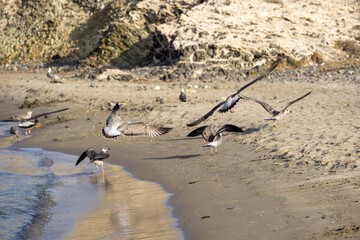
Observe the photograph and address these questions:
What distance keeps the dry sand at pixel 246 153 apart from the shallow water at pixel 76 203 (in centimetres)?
41

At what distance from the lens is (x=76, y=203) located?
30.6 feet

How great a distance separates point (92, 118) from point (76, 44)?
23274 mm

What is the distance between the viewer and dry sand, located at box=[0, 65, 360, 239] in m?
6.96

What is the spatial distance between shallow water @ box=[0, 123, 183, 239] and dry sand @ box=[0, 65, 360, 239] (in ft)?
1.33

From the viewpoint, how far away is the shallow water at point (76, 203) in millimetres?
7504

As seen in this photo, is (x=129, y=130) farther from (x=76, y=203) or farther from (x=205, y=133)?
(x=76, y=203)

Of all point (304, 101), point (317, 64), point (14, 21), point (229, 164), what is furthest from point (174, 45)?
point (14, 21)

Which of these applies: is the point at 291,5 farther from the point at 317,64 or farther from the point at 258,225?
the point at 258,225

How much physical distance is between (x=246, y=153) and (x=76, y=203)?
13.1ft

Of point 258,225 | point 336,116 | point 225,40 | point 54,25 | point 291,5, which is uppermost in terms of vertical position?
point 54,25

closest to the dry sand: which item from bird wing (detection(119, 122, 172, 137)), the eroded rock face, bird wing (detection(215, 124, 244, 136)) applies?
bird wing (detection(215, 124, 244, 136))

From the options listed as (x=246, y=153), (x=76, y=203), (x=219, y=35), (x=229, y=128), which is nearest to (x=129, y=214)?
(x=76, y=203)

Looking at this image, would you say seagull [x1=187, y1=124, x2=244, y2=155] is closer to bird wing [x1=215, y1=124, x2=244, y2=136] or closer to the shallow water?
bird wing [x1=215, y1=124, x2=244, y2=136]

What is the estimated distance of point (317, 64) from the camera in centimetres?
2472
